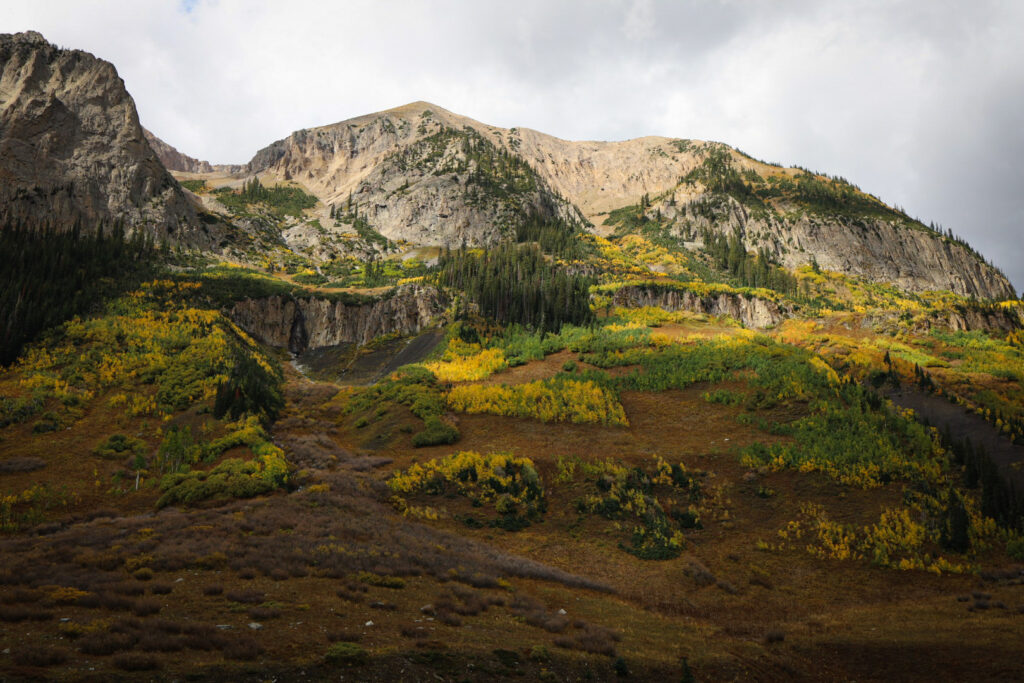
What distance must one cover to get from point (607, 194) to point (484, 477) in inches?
6317

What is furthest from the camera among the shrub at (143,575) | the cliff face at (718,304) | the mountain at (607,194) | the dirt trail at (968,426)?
the mountain at (607,194)

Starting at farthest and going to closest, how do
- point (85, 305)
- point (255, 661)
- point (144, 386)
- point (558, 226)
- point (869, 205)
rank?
point (869, 205), point (558, 226), point (85, 305), point (144, 386), point (255, 661)

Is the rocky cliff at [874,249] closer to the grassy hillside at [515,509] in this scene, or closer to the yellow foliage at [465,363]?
the grassy hillside at [515,509]

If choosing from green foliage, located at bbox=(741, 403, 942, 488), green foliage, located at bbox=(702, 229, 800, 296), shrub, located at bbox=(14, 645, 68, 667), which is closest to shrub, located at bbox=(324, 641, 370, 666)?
shrub, located at bbox=(14, 645, 68, 667)

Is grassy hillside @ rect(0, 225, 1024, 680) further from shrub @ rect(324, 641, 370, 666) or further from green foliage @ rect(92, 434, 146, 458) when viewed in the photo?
green foliage @ rect(92, 434, 146, 458)

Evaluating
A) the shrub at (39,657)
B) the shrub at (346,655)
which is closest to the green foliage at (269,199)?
the shrub at (39,657)

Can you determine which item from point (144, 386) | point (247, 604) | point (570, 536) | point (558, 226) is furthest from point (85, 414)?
point (558, 226)

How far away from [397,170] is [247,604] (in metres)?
135

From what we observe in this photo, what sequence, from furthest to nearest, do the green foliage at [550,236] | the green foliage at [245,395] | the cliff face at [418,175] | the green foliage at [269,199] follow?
the green foliage at [269,199] → the cliff face at [418,175] → the green foliage at [550,236] → the green foliage at [245,395]

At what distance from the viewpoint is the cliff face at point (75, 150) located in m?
69.1

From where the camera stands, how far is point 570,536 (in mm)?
20047

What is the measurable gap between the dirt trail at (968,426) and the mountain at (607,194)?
295ft

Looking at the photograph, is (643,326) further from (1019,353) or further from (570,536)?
(570,536)

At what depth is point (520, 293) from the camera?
6119 centimetres
